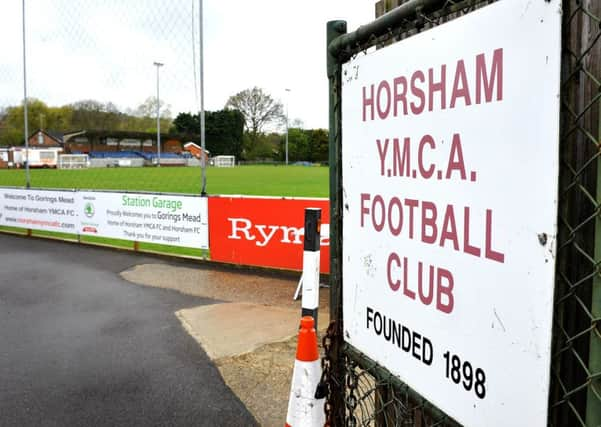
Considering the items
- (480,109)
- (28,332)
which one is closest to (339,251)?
(480,109)

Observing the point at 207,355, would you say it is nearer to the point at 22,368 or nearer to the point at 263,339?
the point at 263,339

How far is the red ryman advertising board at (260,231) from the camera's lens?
853 cm

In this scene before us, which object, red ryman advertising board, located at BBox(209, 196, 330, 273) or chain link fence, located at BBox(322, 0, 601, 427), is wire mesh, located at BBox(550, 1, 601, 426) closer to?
chain link fence, located at BBox(322, 0, 601, 427)

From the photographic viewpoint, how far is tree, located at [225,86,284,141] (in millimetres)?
58062

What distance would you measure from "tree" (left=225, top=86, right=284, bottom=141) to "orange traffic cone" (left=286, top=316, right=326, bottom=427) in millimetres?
53648

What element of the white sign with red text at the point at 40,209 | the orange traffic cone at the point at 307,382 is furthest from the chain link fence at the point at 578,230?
the white sign with red text at the point at 40,209

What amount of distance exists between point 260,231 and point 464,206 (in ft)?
24.7

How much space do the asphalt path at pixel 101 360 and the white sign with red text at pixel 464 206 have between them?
95.4 inches

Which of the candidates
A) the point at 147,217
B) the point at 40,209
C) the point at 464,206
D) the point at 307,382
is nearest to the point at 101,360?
the point at 307,382

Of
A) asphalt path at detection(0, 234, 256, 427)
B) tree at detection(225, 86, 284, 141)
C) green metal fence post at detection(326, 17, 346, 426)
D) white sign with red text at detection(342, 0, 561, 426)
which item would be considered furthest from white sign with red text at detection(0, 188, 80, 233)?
tree at detection(225, 86, 284, 141)

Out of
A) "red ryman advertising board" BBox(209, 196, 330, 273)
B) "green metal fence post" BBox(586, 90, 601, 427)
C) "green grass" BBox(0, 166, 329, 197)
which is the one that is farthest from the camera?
"green grass" BBox(0, 166, 329, 197)

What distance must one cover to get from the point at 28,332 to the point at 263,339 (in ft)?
8.47

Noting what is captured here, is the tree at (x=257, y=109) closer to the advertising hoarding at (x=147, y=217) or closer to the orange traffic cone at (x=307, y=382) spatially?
the advertising hoarding at (x=147, y=217)

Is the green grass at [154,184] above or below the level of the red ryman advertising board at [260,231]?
above
